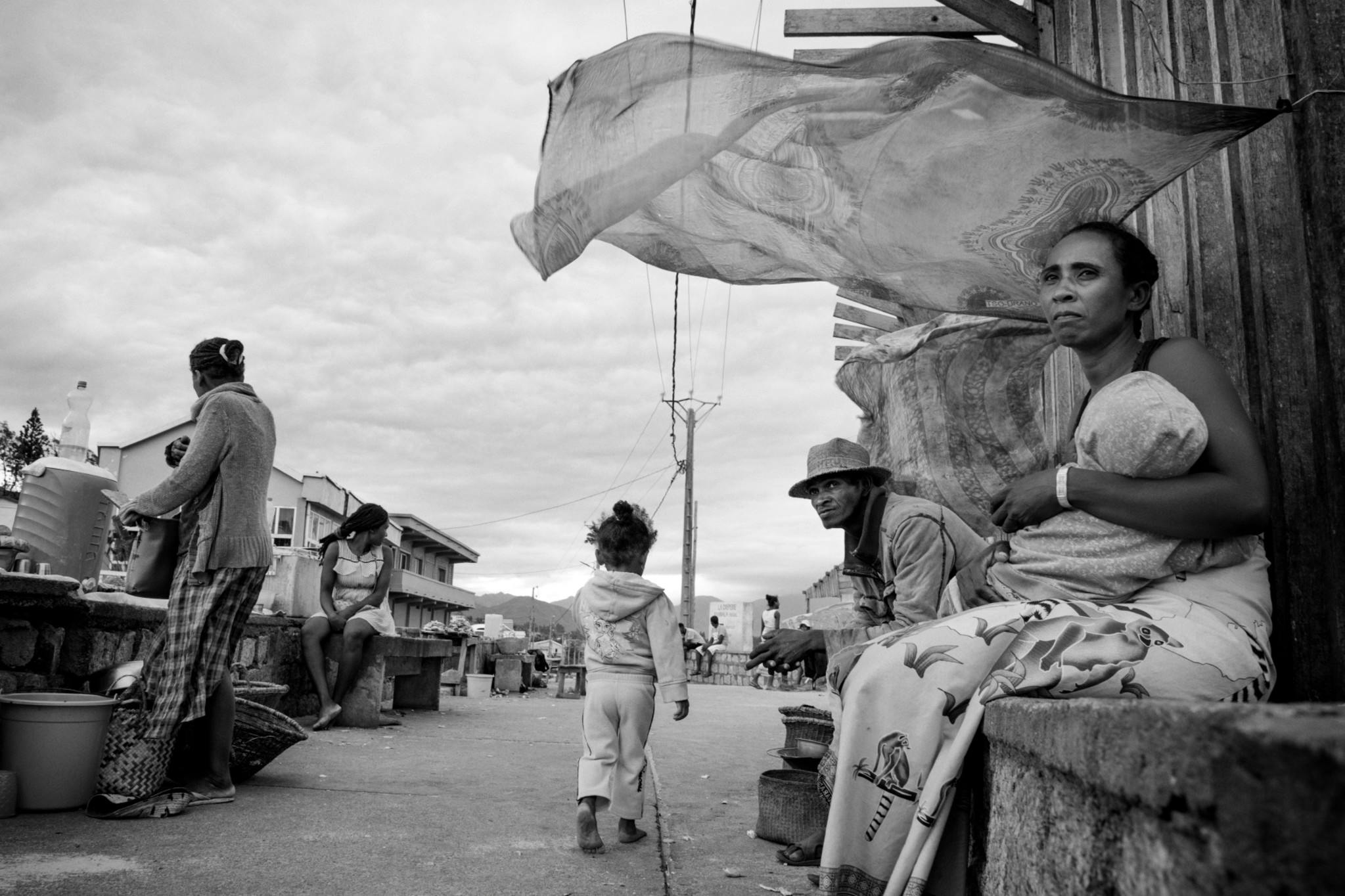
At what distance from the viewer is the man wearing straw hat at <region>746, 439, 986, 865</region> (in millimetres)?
2779

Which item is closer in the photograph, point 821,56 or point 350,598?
point 821,56

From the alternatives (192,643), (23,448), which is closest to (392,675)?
(192,643)

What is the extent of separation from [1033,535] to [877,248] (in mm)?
1103

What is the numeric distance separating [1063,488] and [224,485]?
139 inches

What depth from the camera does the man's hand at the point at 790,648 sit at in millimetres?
2805

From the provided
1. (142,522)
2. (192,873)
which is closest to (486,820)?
(192,873)

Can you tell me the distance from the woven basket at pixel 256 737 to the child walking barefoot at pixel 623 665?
5.09ft

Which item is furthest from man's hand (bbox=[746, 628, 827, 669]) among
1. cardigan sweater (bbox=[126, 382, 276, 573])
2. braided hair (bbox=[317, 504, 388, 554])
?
braided hair (bbox=[317, 504, 388, 554])

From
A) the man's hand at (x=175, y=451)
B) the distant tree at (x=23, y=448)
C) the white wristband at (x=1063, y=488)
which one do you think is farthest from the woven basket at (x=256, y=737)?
the distant tree at (x=23, y=448)

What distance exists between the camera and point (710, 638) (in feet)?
85.4

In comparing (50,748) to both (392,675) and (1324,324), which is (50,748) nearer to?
(1324,324)

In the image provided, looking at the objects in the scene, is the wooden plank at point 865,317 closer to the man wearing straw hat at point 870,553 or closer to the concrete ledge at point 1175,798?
the man wearing straw hat at point 870,553

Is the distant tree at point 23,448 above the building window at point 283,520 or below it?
above

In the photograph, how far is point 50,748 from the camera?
3.49m
